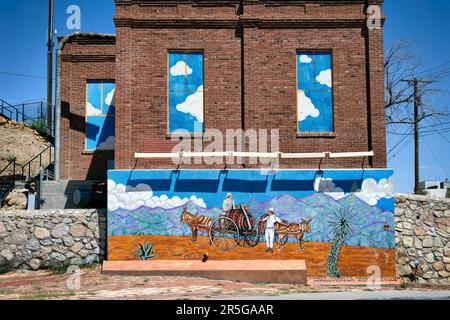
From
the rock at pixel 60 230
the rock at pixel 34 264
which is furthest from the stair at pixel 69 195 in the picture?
the rock at pixel 34 264

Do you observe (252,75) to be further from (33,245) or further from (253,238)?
(33,245)

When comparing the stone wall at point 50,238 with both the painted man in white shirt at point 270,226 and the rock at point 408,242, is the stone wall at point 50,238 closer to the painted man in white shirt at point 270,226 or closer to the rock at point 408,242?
the painted man in white shirt at point 270,226

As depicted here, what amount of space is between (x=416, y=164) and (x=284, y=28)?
1683 cm

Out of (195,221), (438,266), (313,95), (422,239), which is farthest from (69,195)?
(438,266)

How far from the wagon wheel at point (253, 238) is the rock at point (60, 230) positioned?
5586 millimetres

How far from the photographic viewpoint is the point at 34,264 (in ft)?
52.5

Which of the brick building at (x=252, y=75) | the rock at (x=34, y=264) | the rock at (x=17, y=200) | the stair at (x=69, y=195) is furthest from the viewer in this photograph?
the rock at (x=17, y=200)

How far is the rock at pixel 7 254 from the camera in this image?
1603 cm

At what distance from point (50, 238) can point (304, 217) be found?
780 cm

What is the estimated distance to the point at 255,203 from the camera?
15.7 meters

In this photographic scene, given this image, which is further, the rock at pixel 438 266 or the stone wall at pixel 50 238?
the rock at pixel 438 266

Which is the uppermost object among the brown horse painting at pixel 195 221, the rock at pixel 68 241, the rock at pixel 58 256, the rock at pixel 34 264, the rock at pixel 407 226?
the brown horse painting at pixel 195 221

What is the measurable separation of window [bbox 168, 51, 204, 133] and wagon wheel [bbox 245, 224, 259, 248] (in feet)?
11.6

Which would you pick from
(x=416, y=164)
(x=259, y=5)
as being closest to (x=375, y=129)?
(x=259, y=5)
